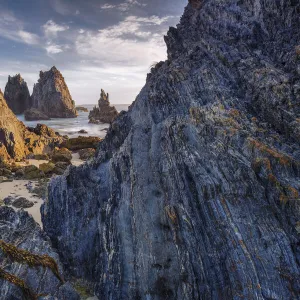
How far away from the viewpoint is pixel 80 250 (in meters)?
9.31

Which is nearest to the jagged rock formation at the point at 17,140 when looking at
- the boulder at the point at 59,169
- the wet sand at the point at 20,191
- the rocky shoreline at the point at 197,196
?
the boulder at the point at 59,169

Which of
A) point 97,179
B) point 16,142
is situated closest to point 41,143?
point 16,142

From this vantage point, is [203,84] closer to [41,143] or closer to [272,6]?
[272,6]

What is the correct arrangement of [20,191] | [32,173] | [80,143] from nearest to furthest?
1. [20,191]
2. [32,173]
3. [80,143]

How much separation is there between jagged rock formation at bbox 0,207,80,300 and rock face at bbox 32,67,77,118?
10453 centimetres

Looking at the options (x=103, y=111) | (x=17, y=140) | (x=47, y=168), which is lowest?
(x=47, y=168)

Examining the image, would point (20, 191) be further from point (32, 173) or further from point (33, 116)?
point (33, 116)

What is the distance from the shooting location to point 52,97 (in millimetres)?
107500

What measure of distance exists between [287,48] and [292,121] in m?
3.35

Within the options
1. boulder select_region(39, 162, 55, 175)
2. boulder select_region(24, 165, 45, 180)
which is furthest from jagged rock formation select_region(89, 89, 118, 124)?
boulder select_region(24, 165, 45, 180)

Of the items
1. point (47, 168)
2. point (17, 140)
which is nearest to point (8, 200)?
point (47, 168)

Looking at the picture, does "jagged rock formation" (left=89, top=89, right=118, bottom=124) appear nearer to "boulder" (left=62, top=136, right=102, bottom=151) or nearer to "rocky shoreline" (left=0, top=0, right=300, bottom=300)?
"boulder" (left=62, top=136, right=102, bottom=151)

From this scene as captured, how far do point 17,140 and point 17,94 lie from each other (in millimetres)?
94276

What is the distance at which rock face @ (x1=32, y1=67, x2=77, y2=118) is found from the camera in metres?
108
